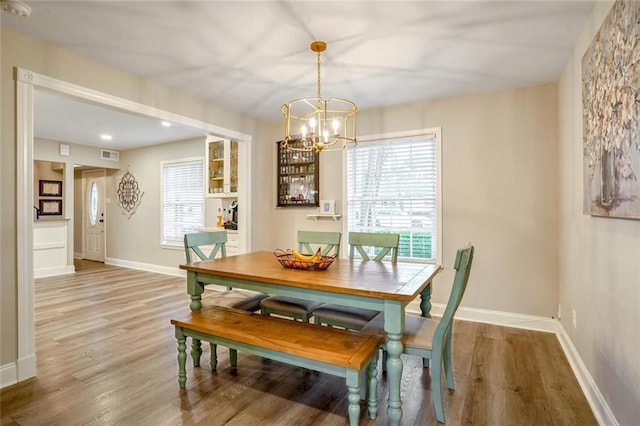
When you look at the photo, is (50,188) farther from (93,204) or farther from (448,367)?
(448,367)

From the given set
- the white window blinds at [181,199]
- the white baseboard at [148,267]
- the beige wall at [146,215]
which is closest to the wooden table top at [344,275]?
the white window blinds at [181,199]

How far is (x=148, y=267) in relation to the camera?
21.6 ft

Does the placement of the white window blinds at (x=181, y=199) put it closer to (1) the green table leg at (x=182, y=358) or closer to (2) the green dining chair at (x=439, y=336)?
(1) the green table leg at (x=182, y=358)

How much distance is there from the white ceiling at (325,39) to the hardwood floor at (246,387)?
259cm

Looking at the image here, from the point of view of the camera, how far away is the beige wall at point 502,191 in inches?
132

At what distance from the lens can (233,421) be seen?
1.89m

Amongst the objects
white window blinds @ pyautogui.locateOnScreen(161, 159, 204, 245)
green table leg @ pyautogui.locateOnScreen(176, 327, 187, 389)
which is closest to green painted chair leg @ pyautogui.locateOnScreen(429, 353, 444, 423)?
green table leg @ pyautogui.locateOnScreen(176, 327, 187, 389)

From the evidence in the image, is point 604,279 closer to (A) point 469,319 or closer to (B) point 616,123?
(B) point 616,123

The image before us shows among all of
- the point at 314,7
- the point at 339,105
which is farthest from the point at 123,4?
the point at 339,105

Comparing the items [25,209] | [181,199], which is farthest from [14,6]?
[181,199]

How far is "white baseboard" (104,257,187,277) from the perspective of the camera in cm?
614

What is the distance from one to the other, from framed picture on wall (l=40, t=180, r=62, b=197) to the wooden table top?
20.4ft

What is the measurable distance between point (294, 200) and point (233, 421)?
10.6ft

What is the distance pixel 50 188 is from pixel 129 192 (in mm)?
1493
